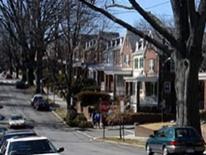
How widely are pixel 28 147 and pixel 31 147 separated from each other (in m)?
0.10

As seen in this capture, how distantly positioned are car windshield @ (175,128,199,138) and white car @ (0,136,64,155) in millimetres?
10717

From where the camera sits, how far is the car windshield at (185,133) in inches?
1236

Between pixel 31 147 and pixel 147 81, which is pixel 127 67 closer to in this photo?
pixel 147 81

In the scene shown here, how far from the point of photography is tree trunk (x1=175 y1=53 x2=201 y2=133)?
35.6m

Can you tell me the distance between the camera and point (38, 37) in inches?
3073

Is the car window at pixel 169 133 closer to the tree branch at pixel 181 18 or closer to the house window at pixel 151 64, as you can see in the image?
the tree branch at pixel 181 18

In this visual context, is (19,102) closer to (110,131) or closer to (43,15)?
(43,15)

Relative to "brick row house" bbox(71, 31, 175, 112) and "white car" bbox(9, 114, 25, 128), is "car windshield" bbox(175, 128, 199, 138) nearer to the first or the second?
"brick row house" bbox(71, 31, 175, 112)

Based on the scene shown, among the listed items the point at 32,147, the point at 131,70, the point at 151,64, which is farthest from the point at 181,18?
the point at 131,70

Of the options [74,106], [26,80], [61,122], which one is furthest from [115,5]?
[26,80]

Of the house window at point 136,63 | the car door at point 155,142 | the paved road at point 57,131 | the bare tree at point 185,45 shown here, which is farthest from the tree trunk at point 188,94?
the house window at point 136,63

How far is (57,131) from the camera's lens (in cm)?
6500

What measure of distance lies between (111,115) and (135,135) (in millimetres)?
8520

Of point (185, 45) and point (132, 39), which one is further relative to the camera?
point (132, 39)
